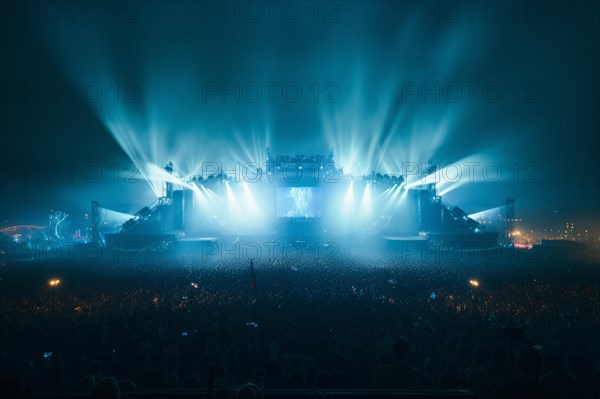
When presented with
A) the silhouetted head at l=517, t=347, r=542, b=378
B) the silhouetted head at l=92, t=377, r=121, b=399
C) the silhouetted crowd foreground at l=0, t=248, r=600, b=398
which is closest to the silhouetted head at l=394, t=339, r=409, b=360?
the silhouetted crowd foreground at l=0, t=248, r=600, b=398

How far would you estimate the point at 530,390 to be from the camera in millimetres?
3297

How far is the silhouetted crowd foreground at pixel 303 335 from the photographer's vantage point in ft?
15.6

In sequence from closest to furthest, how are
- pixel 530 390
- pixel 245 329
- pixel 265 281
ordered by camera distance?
pixel 530 390
pixel 245 329
pixel 265 281

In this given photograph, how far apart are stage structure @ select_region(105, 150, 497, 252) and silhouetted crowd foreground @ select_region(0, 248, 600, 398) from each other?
75.2 ft

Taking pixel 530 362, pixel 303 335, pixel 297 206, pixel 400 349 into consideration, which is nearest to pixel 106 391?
pixel 400 349

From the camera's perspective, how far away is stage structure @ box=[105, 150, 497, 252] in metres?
39.0

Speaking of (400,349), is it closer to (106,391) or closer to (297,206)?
(106,391)

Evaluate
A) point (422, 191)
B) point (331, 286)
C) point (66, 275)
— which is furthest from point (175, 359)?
point (422, 191)

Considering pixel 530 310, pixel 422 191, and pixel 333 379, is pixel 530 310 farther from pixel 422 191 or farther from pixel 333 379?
pixel 422 191

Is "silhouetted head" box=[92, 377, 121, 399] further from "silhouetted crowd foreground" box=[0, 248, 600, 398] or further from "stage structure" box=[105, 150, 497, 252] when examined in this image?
"stage structure" box=[105, 150, 497, 252]

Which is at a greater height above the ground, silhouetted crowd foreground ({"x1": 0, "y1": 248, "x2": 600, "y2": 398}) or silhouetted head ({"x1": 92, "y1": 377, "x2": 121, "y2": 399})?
silhouetted head ({"x1": 92, "y1": 377, "x2": 121, "y2": 399})

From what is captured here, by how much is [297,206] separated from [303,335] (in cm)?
3196

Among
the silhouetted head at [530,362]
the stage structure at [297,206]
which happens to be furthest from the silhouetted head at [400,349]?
the stage structure at [297,206]

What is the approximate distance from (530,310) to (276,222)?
100ft
